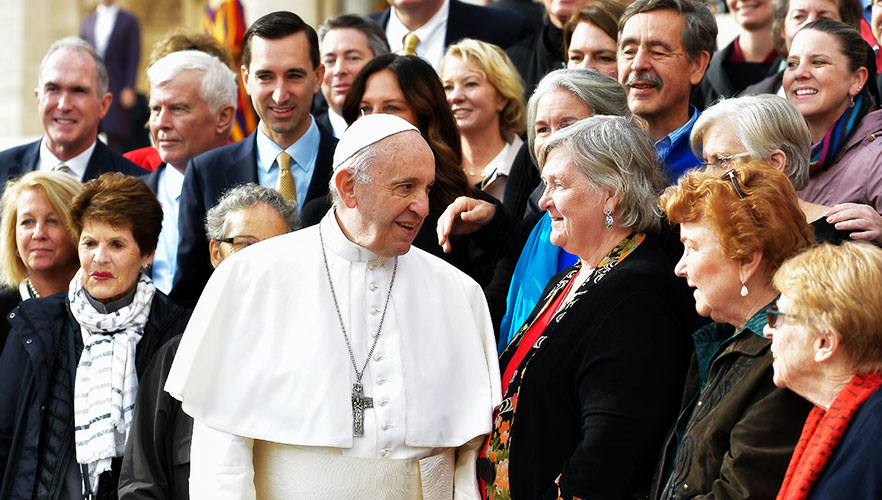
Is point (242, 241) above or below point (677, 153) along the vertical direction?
below

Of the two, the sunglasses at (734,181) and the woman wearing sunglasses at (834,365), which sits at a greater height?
the sunglasses at (734,181)

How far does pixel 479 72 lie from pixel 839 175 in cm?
217

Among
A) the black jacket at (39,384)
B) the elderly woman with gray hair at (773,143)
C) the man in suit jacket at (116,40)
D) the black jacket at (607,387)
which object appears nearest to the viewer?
the black jacket at (607,387)

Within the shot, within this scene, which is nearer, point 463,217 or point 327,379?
point 327,379

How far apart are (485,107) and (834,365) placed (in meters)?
3.43

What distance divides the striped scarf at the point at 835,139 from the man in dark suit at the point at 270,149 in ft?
7.42

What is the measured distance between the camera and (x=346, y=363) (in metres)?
4.04

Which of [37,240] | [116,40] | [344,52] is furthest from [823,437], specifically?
[116,40]

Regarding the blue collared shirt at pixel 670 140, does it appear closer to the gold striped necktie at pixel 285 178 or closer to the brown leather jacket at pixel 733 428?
the brown leather jacket at pixel 733 428

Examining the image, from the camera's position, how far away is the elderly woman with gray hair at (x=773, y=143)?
4207mm

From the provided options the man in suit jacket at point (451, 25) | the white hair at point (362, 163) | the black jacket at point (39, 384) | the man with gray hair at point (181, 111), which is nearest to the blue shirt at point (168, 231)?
the man with gray hair at point (181, 111)

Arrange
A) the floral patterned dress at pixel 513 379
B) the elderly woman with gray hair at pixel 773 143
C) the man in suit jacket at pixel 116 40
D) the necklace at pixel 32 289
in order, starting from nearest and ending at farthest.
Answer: the floral patterned dress at pixel 513 379
the elderly woman with gray hair at pixel 773 143
the necklace at pixel 32 289
the man in suit jacket at pixel 116 40

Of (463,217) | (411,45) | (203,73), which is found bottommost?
(463,217)

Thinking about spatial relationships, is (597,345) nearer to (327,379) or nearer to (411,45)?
(327,379)
